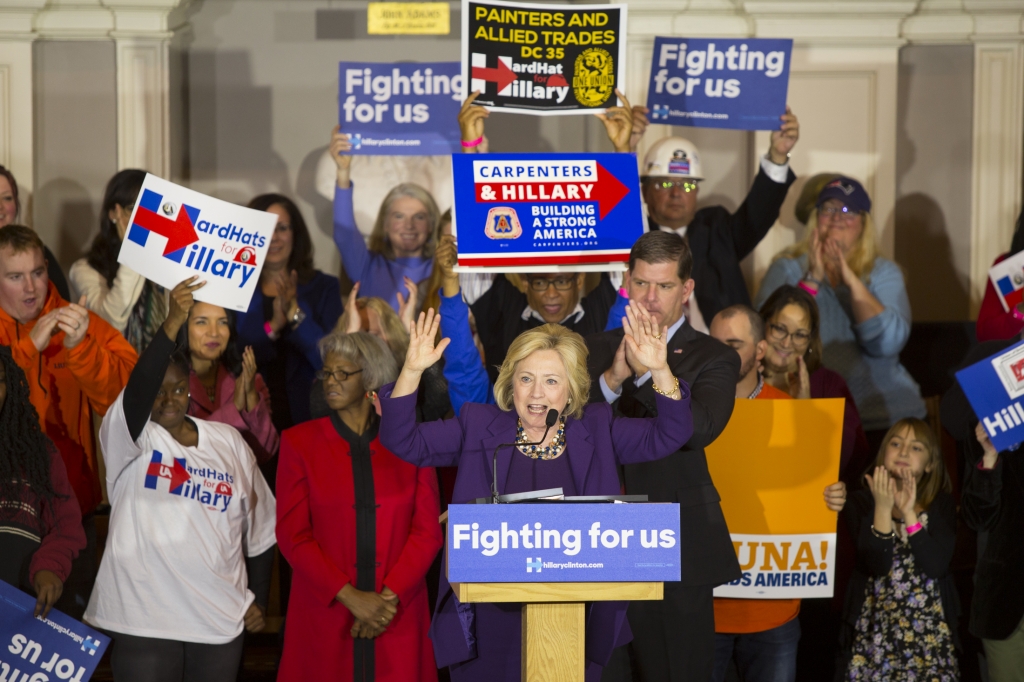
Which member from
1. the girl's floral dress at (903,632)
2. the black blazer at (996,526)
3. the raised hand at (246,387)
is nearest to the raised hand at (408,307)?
the raised hand at (246,387)

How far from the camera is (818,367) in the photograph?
477 cm

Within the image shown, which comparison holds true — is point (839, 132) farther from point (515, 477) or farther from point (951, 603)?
point (515, 477)

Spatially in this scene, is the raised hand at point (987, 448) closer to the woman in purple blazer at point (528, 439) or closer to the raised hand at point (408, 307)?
the woman in purple blazer at point (528, 439)

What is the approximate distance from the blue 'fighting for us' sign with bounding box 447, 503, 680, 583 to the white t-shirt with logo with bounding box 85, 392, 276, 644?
4.87 feet

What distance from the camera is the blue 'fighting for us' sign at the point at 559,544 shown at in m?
2.68

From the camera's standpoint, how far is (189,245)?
4344mm

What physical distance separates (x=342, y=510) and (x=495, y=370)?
41.7 inches

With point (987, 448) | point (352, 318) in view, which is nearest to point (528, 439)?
point (352, 318)

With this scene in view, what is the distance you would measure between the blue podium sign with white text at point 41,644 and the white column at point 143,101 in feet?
12.7

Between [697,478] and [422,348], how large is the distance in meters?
0.99

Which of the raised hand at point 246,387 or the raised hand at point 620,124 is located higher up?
the raised hand at point 620,124

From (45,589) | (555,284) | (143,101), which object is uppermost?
(143,101)

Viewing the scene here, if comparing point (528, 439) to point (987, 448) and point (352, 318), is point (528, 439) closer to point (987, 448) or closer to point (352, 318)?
point (352, 318)

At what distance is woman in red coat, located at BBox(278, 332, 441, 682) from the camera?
3855 millimetres
